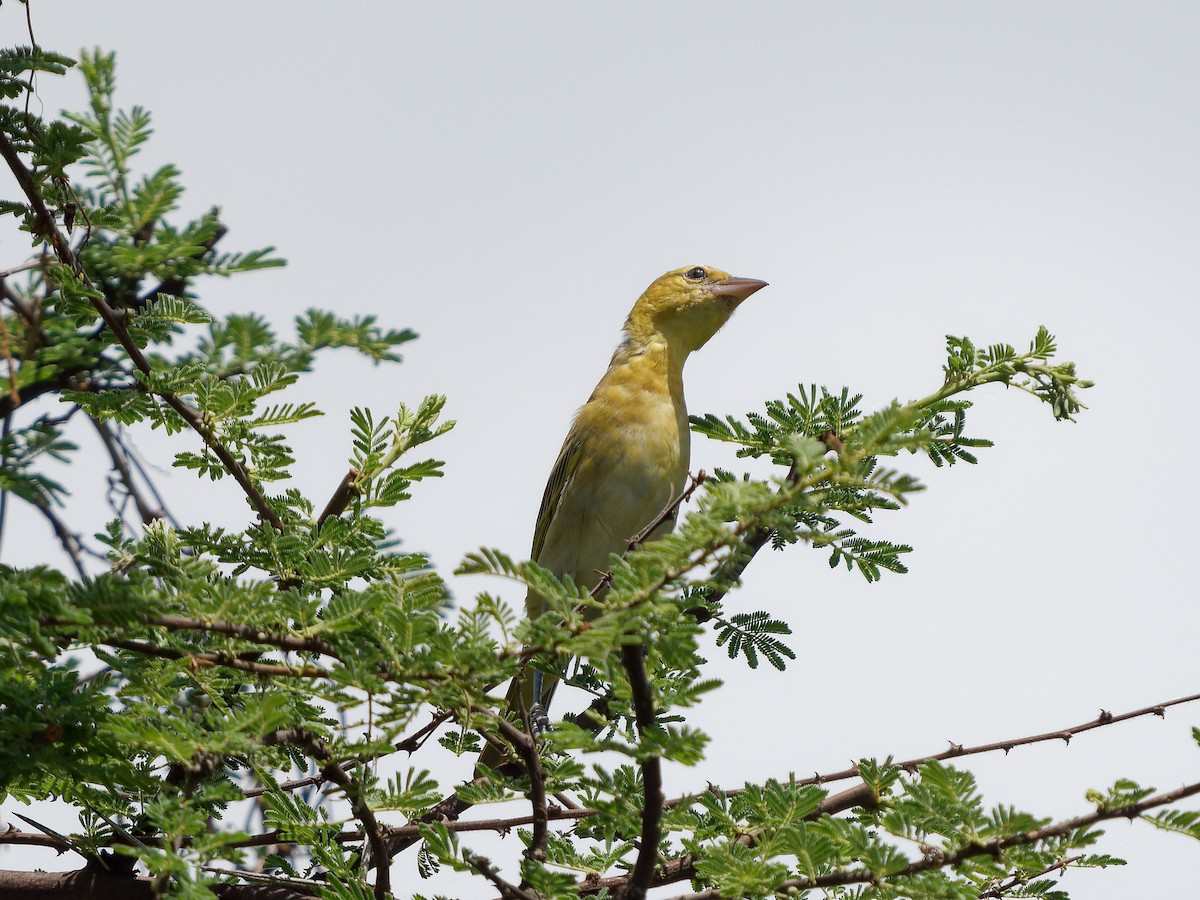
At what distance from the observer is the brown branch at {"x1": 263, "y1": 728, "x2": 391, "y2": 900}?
261cm

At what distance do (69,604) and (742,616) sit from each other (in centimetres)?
210

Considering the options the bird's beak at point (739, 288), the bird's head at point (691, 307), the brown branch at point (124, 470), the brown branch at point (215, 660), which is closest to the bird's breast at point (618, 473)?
the bird's head at point (691, 307)

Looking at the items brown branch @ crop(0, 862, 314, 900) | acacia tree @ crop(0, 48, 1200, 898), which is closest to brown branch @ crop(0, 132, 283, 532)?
acacia tree @ crop(0, 48, 1200, 898)

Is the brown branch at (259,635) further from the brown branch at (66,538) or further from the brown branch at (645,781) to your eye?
the brown branch at (66,538)

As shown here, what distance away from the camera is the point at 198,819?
2.15 metres

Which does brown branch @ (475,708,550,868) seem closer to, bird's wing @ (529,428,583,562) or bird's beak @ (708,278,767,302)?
bird's wing @ (529,428,583,562)

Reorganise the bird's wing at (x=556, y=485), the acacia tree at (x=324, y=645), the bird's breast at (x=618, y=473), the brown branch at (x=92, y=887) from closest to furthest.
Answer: the acacia tree at (x=324, y=645), the brown branch at (x=92, y=887), the bird's breast at (x=618, y=473), the bird's wing at (x=556, y=485)

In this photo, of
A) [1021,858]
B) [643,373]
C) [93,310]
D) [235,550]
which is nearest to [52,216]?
[93,310]

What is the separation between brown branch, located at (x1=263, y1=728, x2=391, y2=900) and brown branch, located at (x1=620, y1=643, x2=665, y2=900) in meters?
0.55

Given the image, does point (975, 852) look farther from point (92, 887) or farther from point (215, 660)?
point (92, 887)

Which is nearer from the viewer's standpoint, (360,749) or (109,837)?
(360,749)

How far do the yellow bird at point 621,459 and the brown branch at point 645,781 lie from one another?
106 inches

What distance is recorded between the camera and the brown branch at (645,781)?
210 cm

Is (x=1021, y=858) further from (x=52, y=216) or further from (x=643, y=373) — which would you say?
(x=643, y=373)
